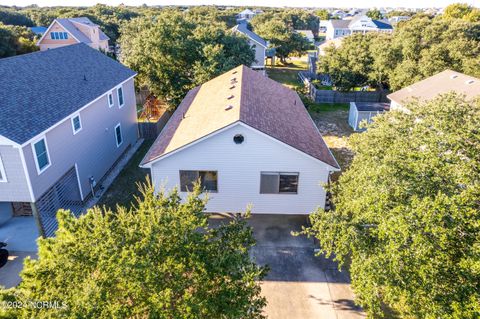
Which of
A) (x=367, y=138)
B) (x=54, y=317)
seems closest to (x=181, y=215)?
(x=54, y=317)

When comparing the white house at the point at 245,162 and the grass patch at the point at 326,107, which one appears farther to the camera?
the grass patch at the point at 326,107

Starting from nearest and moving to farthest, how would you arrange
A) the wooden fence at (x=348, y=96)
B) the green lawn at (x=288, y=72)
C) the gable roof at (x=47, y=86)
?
the gable roof at (x=47, y=86) < the wooden fence at (x=348, y=96) < the green lawn at (x=288, y=72)

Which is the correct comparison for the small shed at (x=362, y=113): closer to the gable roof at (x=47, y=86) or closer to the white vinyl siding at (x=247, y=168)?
the white vinyl siding at (x=247, y=168)

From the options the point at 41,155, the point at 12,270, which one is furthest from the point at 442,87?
the point at 12,270

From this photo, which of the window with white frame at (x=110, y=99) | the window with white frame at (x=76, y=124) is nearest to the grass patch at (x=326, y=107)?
the window with white frame at (x=110, y=99)

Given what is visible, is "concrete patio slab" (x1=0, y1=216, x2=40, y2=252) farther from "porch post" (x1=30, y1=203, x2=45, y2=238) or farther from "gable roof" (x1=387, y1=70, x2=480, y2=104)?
"gable roof" (x1=387, y1=70, x2=480, y2=104)

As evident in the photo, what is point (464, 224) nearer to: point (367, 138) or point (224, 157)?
point (367, 138)
